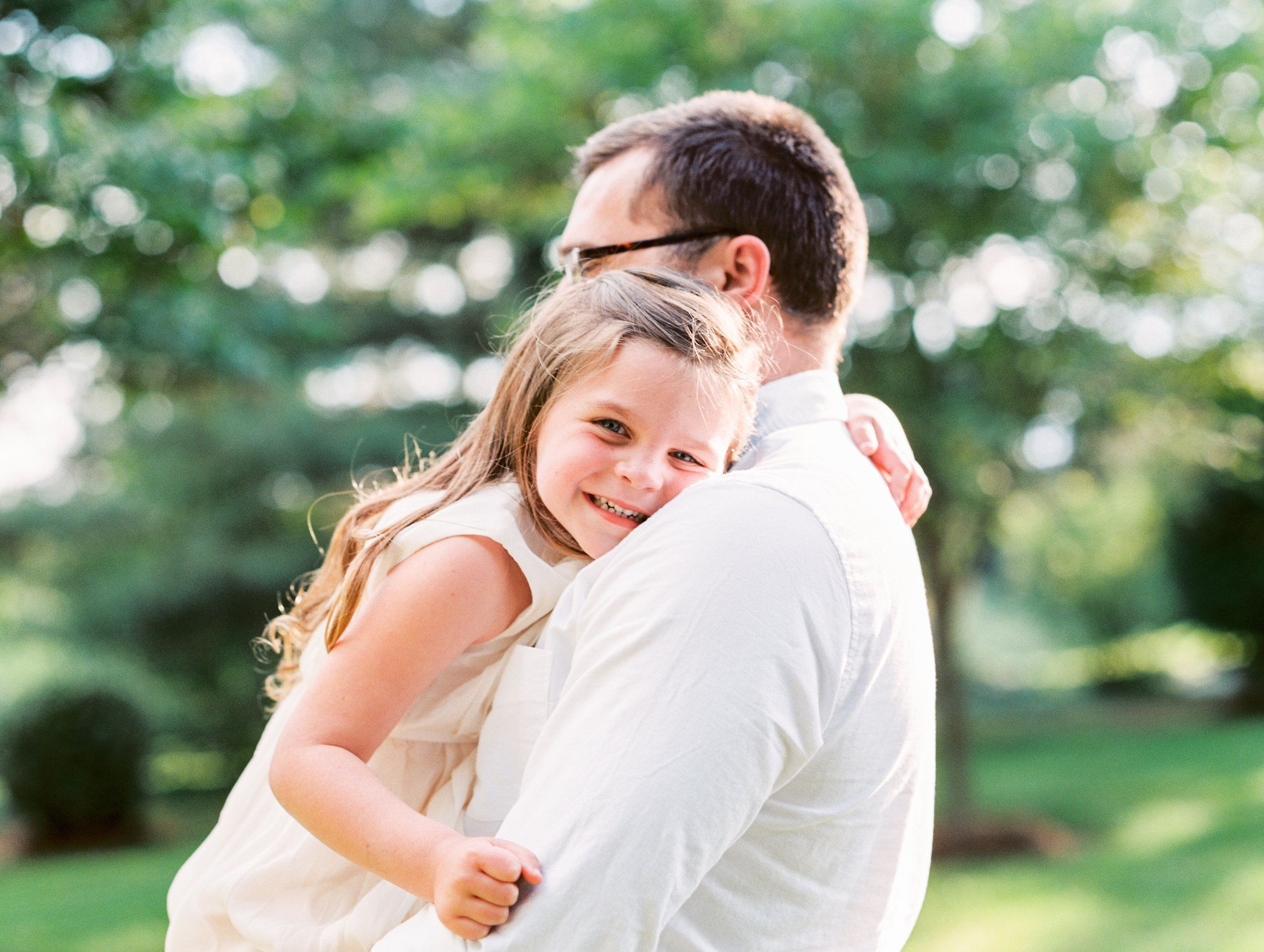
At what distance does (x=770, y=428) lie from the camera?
5.35 feet

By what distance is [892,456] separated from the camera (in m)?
1.76

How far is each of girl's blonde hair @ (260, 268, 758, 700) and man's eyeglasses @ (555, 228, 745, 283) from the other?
0.13 m

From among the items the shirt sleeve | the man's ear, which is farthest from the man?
the man's ear

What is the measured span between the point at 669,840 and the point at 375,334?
38.3 ft

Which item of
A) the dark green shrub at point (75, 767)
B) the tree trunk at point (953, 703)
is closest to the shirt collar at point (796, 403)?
the tree trunk at point (953, 703)

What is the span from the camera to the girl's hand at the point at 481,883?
1035 millimetres

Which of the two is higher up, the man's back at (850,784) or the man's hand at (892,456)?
the man's hand at (892,456)

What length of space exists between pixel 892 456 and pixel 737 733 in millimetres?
838

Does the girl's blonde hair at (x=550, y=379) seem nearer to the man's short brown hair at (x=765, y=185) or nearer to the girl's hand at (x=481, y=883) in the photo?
the man's short brown hair at (x=765, y=185)

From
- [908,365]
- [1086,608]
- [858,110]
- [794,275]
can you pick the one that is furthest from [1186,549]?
[794,275]

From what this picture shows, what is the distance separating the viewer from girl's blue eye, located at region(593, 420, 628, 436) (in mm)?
1480

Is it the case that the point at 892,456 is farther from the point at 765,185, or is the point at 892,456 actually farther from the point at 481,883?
the point at 481,883

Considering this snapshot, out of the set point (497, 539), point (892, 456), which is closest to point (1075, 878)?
point (892, 456)

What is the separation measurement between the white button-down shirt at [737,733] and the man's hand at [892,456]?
0.38 metres
